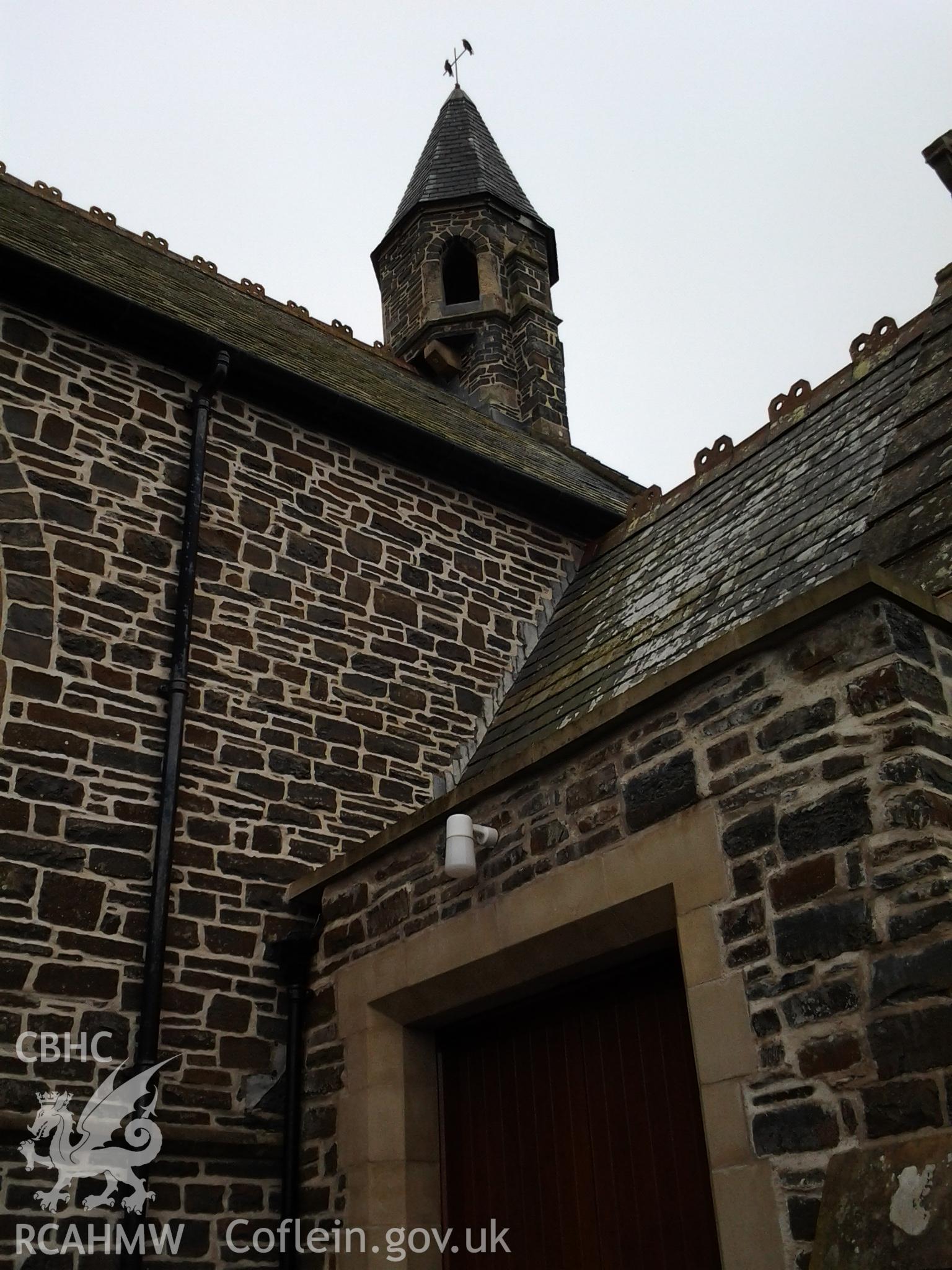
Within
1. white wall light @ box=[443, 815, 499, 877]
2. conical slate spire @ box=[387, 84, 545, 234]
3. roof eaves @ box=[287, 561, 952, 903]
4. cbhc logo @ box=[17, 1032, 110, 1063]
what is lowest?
cbhc logo @ box=[17, 1032, 110, 1063]

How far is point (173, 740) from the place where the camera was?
703cm

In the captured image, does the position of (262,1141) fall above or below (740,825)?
below

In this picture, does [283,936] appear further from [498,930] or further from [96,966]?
[498,930]

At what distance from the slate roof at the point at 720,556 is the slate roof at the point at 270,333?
1346 mm

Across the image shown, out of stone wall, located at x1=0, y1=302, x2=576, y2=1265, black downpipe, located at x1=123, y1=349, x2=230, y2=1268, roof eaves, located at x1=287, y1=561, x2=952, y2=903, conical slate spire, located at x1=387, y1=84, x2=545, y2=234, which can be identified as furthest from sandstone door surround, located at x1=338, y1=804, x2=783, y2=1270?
conical slate spire, located at x1=387, y1=84, x2=545, y2=234

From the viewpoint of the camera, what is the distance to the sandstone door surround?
4.23 meters

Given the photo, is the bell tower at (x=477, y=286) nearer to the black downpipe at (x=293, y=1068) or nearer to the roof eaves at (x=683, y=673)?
the black downpipe at (x=293, y=1068)

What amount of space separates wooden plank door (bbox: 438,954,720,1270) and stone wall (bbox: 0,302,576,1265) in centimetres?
124

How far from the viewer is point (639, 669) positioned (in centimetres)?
729

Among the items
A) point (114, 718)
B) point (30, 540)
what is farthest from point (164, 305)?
point (114, 718)

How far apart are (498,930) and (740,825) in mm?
1474

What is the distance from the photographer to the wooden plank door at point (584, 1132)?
493cm

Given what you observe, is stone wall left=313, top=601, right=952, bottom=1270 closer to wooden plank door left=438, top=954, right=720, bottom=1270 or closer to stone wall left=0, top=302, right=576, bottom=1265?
wooden plank door left=438, top=954, right=720, bottom=1270

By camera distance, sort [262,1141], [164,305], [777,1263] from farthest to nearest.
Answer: [164,305], [262,1141], [777,1263]
